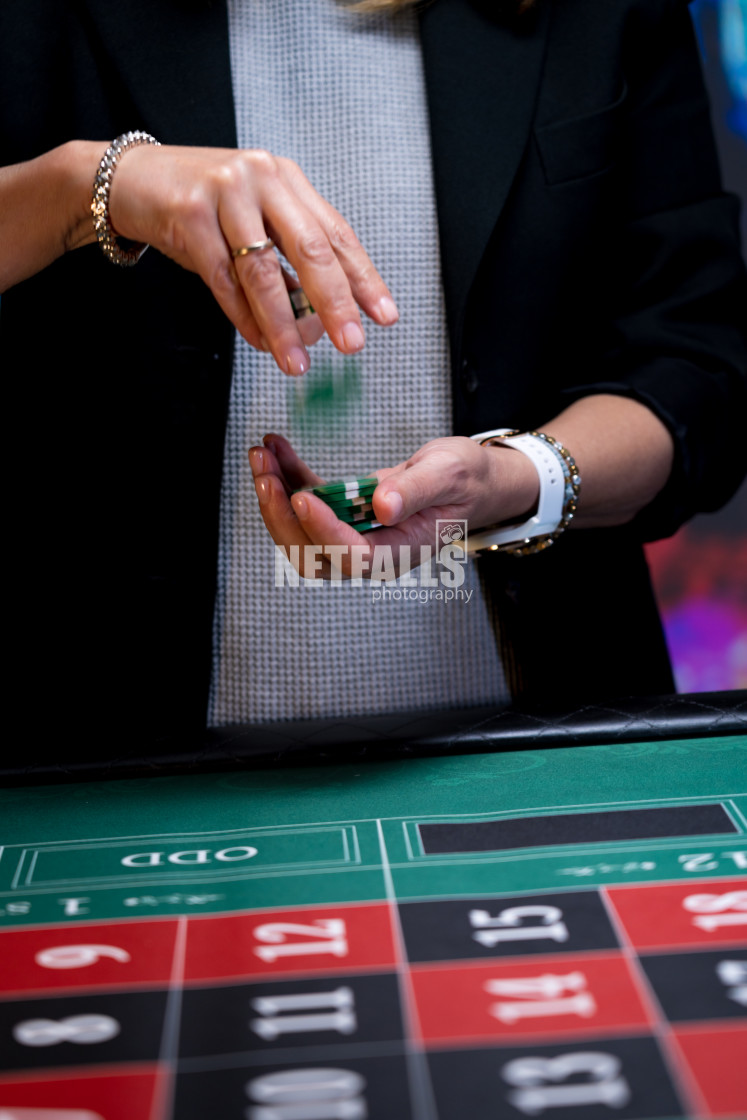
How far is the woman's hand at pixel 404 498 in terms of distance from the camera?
1078mm

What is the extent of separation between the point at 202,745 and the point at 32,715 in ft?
1.49

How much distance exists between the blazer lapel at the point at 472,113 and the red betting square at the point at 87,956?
3.03ft

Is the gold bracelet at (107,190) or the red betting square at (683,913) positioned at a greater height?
the gold bracelet at (107,190)

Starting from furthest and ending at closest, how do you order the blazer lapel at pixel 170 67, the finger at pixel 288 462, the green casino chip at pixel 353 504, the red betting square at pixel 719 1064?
the blazer lapel at pixel 170 67
the finger at pixel 288 462
the green casino chip at pixel 353 504
the red betting square at pixel 719 1064

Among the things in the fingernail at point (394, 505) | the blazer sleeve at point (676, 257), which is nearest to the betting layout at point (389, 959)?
the fingernail at point (394, 505)

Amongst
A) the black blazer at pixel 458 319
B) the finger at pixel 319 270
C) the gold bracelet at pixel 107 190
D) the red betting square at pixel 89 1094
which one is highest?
the black blazer at pixel 458 319

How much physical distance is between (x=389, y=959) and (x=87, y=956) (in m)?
0.21

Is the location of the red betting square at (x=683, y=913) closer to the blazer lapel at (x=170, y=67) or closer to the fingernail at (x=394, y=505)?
the fingernail at (x=394, y=505)

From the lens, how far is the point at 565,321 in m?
1.54

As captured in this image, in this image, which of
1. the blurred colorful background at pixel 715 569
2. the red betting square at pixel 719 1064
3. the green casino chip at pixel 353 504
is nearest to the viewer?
Answer: the red betting square at pixel 719 1064

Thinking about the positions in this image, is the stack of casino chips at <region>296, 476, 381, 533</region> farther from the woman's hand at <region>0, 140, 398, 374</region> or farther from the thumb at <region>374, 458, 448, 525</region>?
the woman's hand at <region>0, 140, 398, 374</region>

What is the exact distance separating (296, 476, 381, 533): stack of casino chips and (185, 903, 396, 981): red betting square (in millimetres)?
446

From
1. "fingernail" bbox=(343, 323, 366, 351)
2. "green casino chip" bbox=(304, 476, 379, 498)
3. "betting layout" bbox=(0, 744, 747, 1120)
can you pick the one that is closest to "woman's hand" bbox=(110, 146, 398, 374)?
"fingernail" bbox=(343, 323, 366, 351)

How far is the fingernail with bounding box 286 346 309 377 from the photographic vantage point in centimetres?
101
